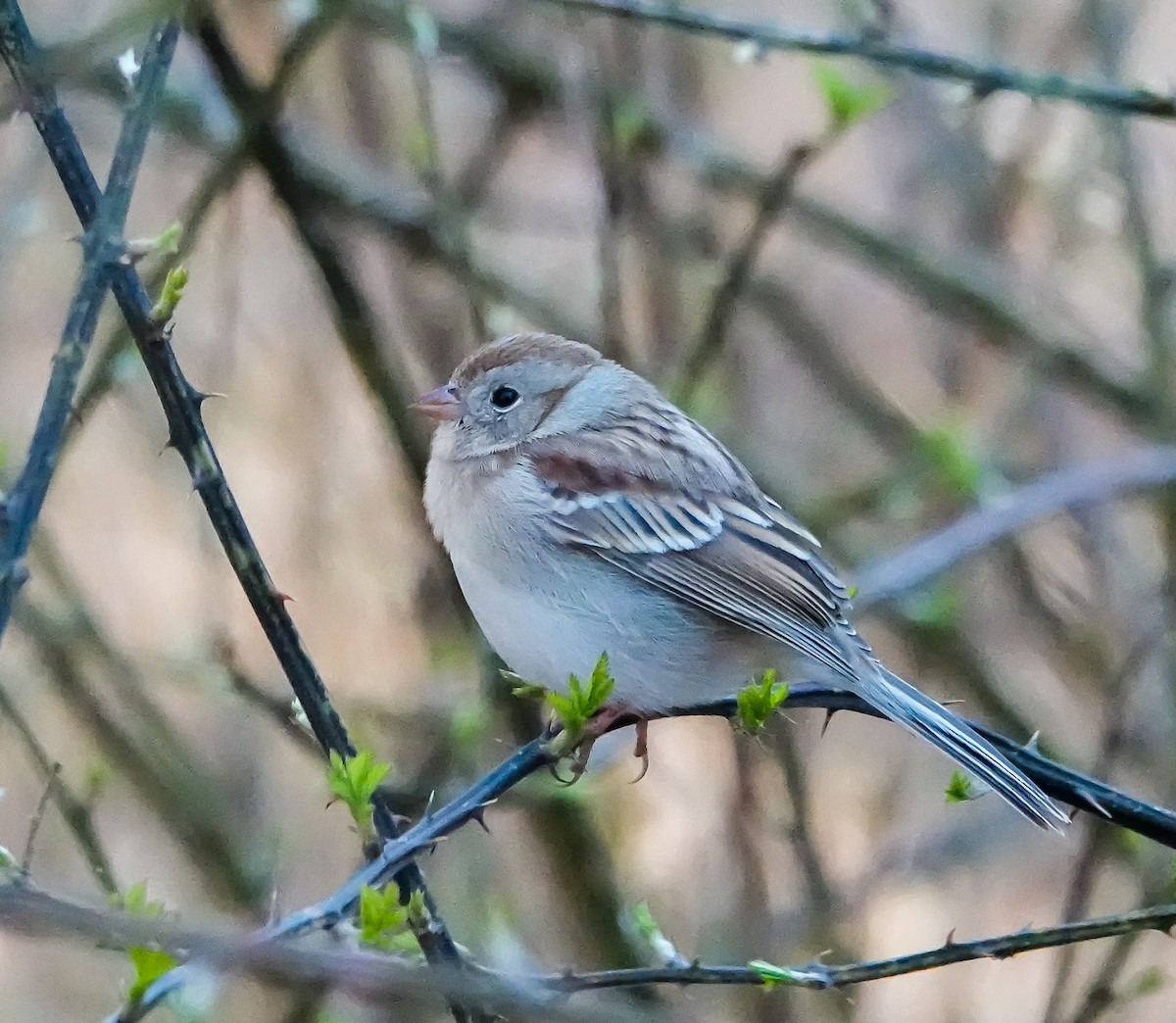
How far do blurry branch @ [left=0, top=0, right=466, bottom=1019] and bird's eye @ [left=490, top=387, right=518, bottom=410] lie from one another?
53.7 inches

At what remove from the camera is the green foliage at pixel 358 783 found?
5.39 ft

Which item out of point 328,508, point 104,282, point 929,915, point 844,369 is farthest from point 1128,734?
point 104,282

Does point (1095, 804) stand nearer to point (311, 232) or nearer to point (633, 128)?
point (311, 232)

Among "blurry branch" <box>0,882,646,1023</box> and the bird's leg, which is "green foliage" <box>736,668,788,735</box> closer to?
the bird's leg

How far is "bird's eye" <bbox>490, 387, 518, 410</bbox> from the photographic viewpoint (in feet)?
9.96

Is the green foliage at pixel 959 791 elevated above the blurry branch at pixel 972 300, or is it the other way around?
the blurry branch at pixel 972 300

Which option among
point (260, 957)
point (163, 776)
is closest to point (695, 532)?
point (163, 776)

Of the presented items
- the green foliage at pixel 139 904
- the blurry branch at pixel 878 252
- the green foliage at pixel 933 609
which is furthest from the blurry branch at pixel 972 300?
the green foliage at pixel 139 904

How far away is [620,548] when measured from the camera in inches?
107

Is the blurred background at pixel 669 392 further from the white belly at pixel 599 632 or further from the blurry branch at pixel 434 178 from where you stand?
the white belly at pixel 599 632

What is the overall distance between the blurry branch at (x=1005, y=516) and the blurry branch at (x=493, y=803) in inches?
33.8

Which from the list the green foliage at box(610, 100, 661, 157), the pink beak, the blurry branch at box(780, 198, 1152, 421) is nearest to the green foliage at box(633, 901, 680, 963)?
the pink beak

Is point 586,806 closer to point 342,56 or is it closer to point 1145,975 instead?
point 1145,975

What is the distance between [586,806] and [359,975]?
246 cm
